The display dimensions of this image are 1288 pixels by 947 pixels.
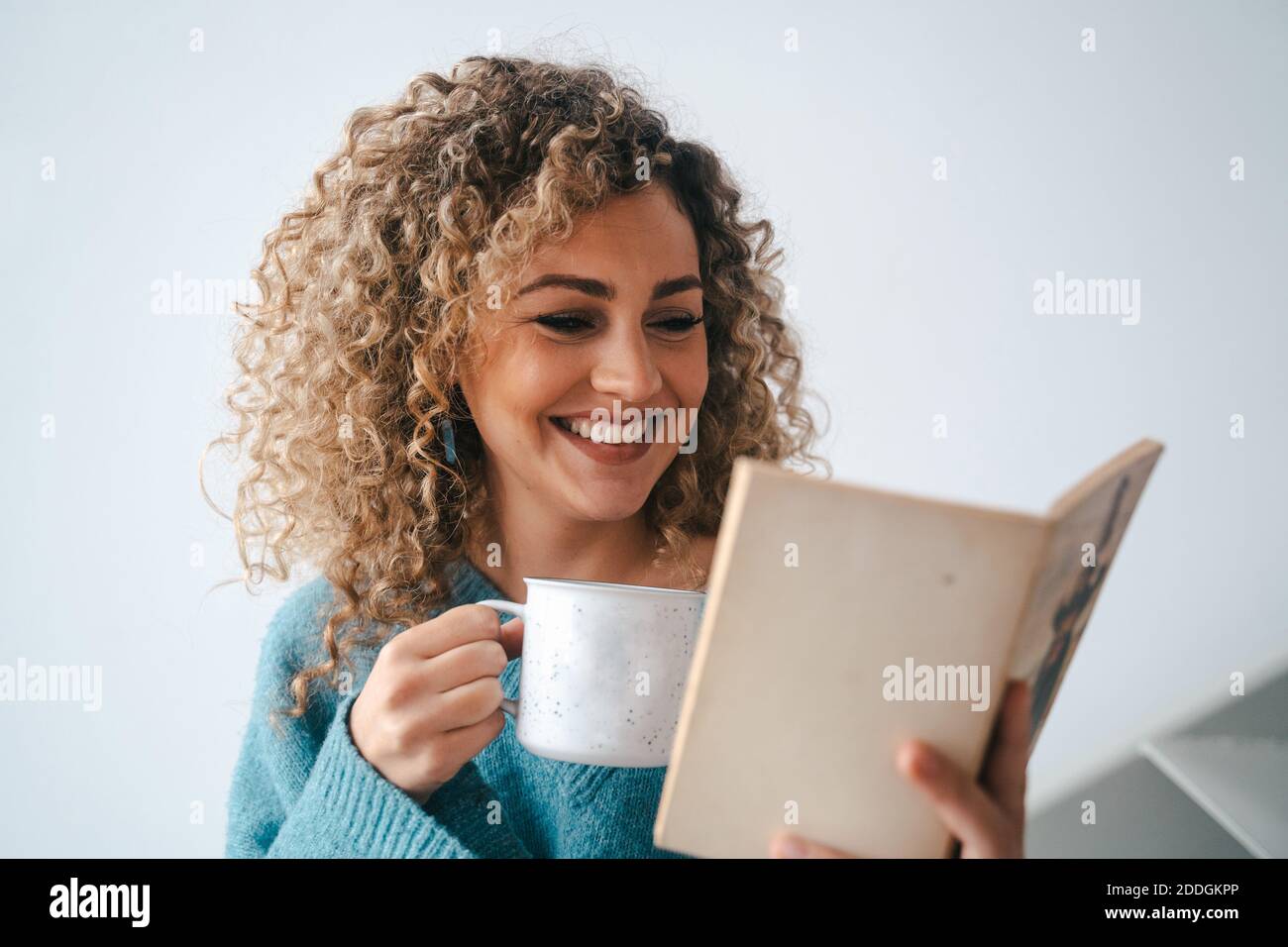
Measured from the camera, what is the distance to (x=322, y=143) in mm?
1548

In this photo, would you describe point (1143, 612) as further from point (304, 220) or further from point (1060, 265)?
point (304, 220)

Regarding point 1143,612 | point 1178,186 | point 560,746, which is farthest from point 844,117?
point 560,746

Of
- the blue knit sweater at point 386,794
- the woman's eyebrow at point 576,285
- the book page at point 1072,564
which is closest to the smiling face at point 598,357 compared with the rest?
the woman's eyebrow at point 576,285

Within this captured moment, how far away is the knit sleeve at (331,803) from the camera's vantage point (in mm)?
800

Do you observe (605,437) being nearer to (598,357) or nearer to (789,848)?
(598,357)

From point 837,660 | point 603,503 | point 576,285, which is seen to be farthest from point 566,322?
point 837,660

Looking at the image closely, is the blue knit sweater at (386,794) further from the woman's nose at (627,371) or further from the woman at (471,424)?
the woman's nose at (627,371)

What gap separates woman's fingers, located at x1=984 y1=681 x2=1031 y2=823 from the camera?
0.54 meters

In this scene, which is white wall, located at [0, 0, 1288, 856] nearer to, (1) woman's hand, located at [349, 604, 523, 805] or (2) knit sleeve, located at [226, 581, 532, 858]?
(2) knit sleeve, located at [226, 581, 532, 858]

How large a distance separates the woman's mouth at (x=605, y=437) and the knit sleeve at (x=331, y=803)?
31cm

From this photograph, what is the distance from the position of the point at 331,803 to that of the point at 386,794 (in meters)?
0.06

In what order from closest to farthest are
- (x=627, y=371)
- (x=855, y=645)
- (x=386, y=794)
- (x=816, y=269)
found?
(x=855, y=645) < (x=386, y=794) < (x=627, y=371) < (x=816, y=269)

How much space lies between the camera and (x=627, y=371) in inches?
36.2

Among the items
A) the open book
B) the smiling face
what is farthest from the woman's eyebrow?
the open book
